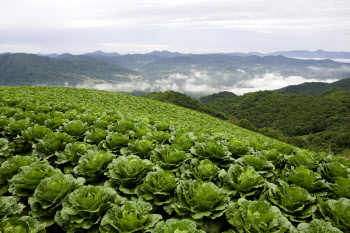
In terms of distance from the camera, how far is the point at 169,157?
4.29m

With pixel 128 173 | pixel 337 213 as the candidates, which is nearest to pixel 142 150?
pixel 128 173

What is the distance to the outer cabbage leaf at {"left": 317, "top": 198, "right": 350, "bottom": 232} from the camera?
276 centimetres

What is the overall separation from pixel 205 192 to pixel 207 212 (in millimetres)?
282

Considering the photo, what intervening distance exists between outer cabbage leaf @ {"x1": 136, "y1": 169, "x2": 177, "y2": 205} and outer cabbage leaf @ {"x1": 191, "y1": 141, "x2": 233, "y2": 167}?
1.45 meters

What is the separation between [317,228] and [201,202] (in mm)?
1580

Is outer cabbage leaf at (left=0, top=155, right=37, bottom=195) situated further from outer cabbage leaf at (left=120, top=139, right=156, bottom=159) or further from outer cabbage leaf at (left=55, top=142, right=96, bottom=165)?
outer cabbage leaf at (left=120, top=139, right=156, bottom=159)

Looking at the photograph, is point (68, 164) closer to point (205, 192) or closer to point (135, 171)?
point (135, 171)

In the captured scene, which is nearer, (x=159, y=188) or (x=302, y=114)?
(x=159, y=188)

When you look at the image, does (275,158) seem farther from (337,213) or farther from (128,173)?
(128,173)

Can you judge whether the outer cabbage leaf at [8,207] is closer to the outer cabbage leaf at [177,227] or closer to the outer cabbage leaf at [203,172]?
the outer cabbage leaf at [177,227]

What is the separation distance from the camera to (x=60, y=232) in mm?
3346

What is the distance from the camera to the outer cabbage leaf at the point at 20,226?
251 cm

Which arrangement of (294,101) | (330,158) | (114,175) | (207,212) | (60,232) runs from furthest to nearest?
(294,101) → (330,158) → (114,175) → (60,232) → (207,212)

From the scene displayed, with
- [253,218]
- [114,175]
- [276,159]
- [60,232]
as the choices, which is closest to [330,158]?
[276,159]
